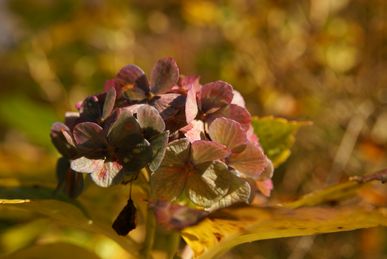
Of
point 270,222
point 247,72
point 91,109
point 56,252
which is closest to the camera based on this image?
point 270,222

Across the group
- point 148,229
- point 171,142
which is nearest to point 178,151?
point 171,142

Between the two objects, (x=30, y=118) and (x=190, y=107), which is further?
(x=30, y=118)

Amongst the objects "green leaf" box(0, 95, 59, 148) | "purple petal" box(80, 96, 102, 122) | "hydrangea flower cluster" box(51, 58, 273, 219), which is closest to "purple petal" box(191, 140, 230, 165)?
"hydrangea flower cluster" box(51, 58, 273, 219)

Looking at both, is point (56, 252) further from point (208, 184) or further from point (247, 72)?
point (247, 72)

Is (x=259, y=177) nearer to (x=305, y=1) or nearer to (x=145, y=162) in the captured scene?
(x=145, y=162)

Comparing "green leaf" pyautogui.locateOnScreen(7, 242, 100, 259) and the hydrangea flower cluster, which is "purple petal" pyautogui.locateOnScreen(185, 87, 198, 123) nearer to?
the hydrangea flower cluster

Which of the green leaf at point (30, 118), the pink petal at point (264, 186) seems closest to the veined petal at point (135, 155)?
the pink petal at point (264, 186)

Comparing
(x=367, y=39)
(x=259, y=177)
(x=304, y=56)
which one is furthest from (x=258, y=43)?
(x=259, y=177)
